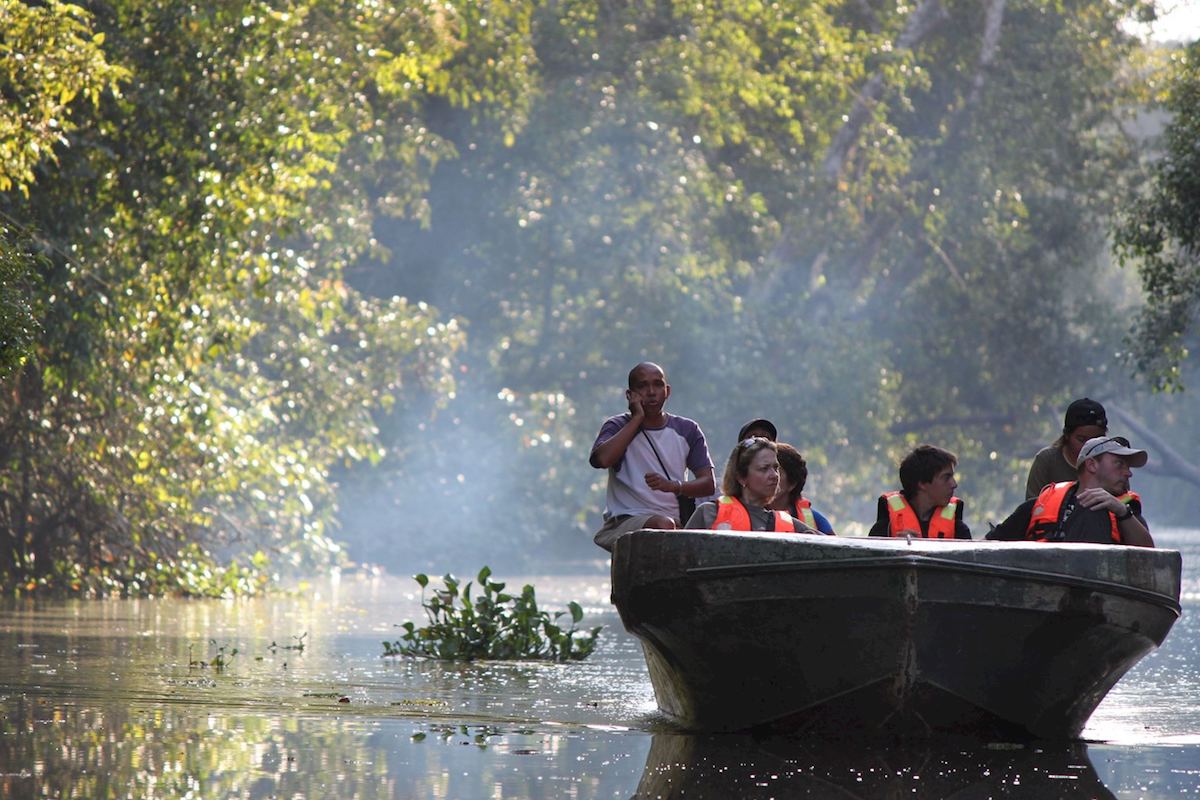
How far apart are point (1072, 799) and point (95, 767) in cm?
342

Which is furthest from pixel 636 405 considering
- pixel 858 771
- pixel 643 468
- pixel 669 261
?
pixel 669 261

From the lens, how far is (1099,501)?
1020 cm

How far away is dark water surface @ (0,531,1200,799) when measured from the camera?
786 centimetres

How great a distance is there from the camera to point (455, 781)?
25.9 feet

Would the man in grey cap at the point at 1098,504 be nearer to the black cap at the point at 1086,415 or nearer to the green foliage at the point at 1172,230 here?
the black cap at the point at 1086,415

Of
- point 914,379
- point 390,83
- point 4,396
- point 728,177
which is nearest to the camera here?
point 4,396

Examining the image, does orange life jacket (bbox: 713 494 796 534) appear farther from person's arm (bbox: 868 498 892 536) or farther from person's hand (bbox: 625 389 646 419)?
person's hand (bbox: 625 389 646 419)

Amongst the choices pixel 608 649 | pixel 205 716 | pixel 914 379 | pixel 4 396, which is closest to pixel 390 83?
pixel 4 396

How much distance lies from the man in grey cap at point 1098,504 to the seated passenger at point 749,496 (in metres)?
A: 1.13

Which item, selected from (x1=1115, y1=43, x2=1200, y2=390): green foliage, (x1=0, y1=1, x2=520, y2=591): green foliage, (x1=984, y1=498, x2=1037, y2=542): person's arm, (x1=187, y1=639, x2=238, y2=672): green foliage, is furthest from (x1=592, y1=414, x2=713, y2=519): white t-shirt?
(x1=1115, y1=43, x2=1200, y2=390): green foliage

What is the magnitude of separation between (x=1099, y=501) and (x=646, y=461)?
7.34 feet

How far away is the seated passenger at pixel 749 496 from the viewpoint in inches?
393

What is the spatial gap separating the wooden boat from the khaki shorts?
982mm

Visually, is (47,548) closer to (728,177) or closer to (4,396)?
(4,396)
